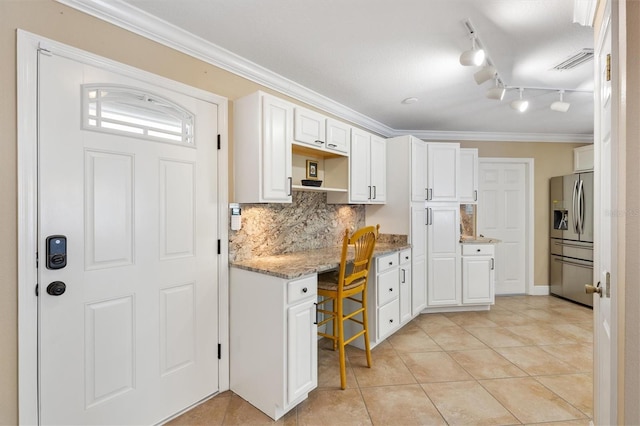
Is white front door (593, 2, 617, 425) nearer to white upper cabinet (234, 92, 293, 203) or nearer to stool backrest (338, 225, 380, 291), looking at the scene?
stool backrest (338, 225, 380, 291)

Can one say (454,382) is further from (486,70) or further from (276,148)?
(486,70)

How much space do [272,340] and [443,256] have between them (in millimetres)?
2707

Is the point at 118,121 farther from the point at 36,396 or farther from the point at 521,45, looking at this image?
the point at 521,45

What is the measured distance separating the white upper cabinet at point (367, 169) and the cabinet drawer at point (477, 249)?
133 centimetres

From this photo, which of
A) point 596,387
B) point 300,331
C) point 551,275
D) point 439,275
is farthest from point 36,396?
point 551,275

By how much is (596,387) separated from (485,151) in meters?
3.92

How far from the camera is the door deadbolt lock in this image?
1518mm

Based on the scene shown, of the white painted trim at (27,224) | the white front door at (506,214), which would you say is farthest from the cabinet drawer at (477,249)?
the white painted trim at (27,224)

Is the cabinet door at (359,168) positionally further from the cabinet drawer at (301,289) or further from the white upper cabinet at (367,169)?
the cabinet drawer at (301,289)

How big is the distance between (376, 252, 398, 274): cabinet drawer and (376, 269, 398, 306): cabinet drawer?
5 cm

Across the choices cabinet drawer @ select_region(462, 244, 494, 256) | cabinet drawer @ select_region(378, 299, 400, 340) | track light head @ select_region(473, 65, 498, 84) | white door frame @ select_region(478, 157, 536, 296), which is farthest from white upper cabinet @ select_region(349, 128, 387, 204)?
white door frame @ select_region(478, 157, 536, 296)

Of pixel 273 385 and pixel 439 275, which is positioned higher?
pixel 439 275

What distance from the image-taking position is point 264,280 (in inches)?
82.0

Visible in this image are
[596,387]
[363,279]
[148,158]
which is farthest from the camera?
[363,279]
